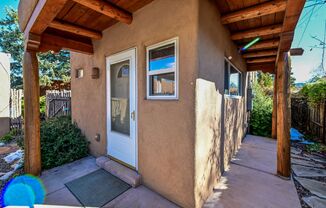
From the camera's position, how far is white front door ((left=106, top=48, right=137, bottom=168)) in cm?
287

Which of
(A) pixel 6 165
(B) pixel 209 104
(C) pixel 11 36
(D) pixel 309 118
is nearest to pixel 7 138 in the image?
(A) pixel 6 165

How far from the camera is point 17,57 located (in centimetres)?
1414

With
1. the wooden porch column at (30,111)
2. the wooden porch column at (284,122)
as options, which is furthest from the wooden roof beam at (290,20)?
the wooden porch column at (30,111)

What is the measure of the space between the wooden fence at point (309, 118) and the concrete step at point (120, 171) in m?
5.97

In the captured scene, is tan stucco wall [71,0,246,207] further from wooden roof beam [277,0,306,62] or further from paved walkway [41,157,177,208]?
wooden roof beam [277,0,306,62]

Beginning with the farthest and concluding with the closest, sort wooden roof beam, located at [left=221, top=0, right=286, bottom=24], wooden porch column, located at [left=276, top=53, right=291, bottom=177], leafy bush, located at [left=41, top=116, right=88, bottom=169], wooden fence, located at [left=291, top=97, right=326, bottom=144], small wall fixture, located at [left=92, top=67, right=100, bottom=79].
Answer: wooden fence, located at [left=291, top=97, right=326, bottom=144]
small wall fixture, located at [left=92, top=67, right=100, bottom=79]
leafy bush, located at [left=41, top=116, right=88, bottom=169]
wooden porch column, located at [left=276, top=53, right=291, bottom=177]
wooden roof beam, located at [left=221, top=0, right=286, bottom=24]

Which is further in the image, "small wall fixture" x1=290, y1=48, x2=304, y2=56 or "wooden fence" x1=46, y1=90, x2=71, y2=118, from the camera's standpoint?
"wooden fence" x1=46, y1=90, x2=71, y2=118

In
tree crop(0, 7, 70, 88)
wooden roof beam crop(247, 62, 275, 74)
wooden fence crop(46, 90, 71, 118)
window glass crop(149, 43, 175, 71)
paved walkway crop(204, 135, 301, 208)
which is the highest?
tree crop(0, 7, 70, 88)

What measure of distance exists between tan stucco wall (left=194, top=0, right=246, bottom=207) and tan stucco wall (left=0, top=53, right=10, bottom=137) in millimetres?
7829

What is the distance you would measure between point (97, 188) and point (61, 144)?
177cm

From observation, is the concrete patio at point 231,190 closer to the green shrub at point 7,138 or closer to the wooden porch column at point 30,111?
the wooden porch column at point 30,111

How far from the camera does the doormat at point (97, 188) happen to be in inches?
90.6

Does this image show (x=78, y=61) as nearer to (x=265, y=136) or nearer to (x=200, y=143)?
(x=200, y=143)

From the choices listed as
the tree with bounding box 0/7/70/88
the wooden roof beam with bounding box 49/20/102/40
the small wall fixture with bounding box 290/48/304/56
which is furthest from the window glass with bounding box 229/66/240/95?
the tree with bounding box 0/7/70/88
